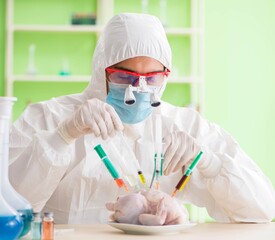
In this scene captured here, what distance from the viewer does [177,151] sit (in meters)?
2.09

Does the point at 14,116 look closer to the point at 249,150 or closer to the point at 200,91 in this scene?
the point at 200,91

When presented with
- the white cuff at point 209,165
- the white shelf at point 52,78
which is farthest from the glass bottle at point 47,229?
the white shelf at point 52,78

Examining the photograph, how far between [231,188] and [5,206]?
102 cm

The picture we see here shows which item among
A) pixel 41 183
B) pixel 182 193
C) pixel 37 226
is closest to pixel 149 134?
pixel 182 193

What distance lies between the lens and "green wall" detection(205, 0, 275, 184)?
5.50m

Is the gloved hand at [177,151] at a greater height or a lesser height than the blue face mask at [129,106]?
lesser

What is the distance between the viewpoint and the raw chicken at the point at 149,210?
5.56 ft

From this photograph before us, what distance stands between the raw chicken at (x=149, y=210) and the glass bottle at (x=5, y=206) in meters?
0.36

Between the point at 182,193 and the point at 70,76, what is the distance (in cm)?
287

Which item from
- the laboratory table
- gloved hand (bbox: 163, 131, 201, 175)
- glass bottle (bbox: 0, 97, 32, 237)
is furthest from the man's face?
glass bottle (bbox: 0, 97, 32, 237)

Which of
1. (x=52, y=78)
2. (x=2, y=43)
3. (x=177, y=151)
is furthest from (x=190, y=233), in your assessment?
(x=2, y=43)

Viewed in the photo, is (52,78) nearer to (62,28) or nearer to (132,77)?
(62,28)

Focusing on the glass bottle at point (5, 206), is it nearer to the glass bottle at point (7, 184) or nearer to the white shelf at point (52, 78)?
the glass bottle at point (7, 184)

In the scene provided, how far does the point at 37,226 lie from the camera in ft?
4.72
